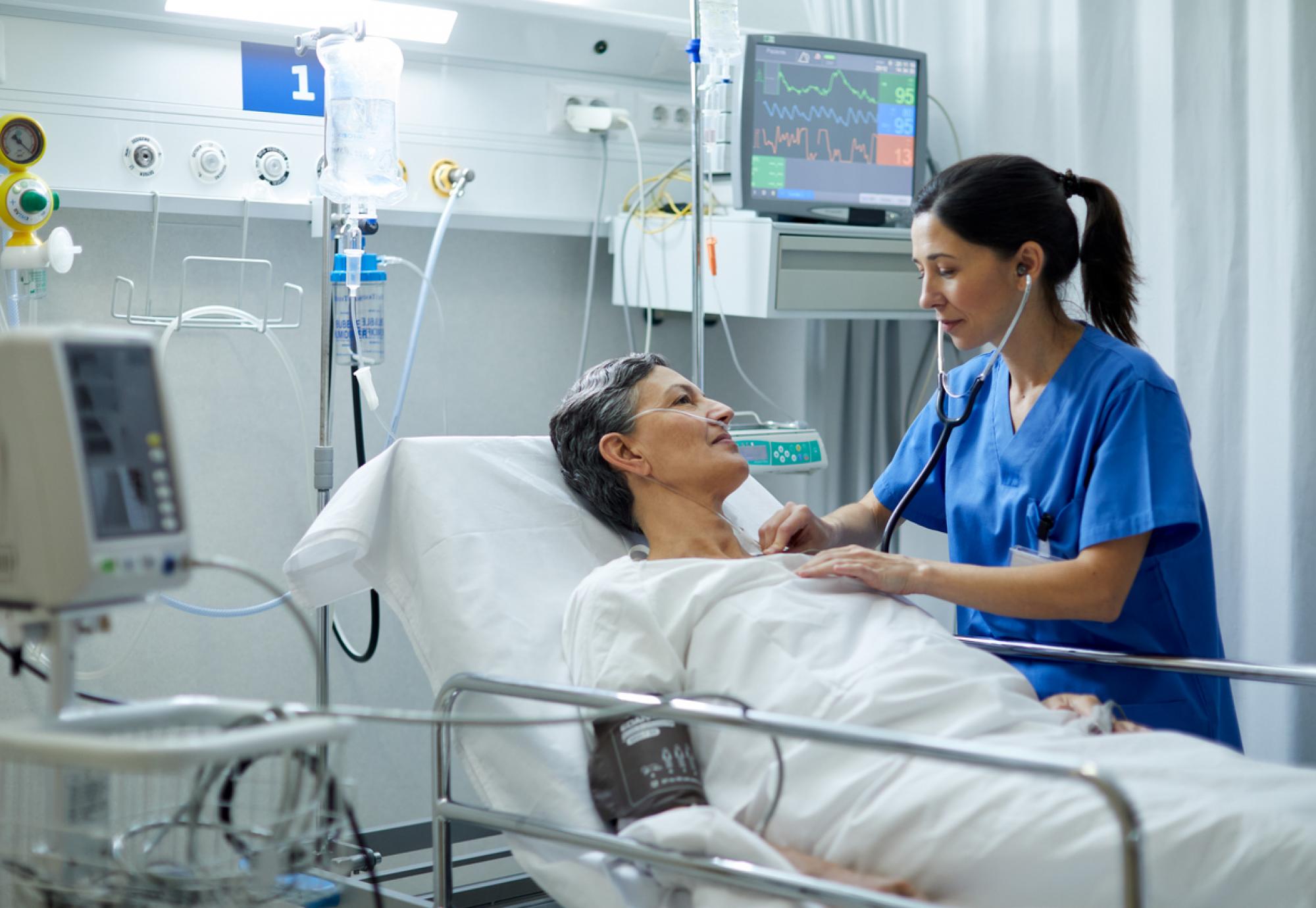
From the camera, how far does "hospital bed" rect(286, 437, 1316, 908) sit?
1381mm

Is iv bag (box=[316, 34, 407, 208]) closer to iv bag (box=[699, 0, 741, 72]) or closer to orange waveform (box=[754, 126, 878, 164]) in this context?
iv bag (box=[699, 0, 741, 72])

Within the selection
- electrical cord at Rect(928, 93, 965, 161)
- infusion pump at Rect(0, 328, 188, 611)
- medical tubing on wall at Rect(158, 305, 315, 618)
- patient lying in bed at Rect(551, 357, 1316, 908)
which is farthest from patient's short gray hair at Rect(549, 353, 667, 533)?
electrical cord at Rect(928, 93, 965, 161)

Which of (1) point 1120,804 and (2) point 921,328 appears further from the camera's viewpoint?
(2) point 921,328

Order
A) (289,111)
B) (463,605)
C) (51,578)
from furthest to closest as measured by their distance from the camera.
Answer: (289,111)
(463,605)
(51,578)

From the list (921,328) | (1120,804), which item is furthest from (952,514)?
(921,328)

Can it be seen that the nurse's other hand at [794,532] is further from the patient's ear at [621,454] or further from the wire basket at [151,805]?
the wire basket at [151,805]

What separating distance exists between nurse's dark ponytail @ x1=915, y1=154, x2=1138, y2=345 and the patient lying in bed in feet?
1.61

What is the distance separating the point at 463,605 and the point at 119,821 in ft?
1.98

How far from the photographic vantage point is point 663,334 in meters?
3.15

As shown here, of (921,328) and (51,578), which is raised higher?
(921,328)

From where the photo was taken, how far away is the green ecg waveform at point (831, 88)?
259 cm

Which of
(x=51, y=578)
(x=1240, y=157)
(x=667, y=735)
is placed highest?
(x=1240, y=157)

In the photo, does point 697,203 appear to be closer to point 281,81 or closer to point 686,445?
point 686,445

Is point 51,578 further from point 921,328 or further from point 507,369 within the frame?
point 921,328
